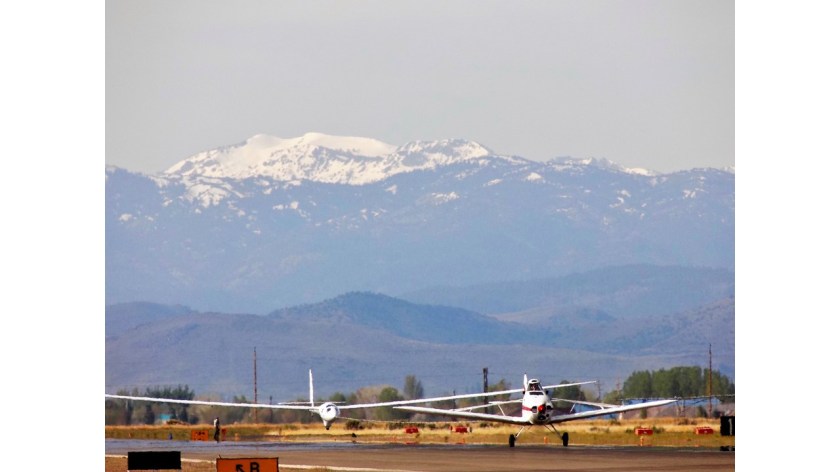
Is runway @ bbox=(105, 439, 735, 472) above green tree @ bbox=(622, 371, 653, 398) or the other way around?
above

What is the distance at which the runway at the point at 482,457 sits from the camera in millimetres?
40531

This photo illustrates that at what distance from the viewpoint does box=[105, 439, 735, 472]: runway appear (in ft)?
133

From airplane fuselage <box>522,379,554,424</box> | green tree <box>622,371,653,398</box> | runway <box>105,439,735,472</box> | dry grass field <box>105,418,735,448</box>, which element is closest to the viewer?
runway <box>105,439,735,472</box>

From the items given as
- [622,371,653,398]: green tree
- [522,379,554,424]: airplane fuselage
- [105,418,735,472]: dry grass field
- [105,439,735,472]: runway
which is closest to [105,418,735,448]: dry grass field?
[105,418,735,472]: dry grass field

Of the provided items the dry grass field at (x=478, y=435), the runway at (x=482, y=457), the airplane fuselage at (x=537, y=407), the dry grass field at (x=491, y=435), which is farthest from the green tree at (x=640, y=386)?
the runway at (x=482, y=457)

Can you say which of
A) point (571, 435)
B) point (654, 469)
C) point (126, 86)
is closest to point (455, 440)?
→ point (571, 435)

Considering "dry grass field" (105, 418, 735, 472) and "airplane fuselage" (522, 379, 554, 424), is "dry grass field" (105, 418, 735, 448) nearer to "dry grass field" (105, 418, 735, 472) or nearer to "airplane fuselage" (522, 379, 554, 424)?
"dry grass field" (105, 418, 735, 472)

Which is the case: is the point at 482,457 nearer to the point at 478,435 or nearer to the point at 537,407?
the point at 537,407

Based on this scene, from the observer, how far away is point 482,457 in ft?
153

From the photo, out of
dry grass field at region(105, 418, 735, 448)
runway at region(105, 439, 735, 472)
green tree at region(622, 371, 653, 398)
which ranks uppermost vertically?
runway at region(105, 439, 735, 472)

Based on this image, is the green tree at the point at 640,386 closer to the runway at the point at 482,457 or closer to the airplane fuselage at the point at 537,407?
the airplane fuselage at the point at 537,407

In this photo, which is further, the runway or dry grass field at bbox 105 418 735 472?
dry grass field at bbox 105 418 735 472

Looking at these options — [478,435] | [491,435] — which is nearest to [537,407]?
[491,435]

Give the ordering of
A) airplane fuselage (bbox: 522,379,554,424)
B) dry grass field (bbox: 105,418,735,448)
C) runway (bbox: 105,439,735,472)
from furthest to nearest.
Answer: dry grass field (bbox: 105,418,735,448)
airplane fuselage (bbox: 522,379,554,424)
runway (bbox: 105,439,735,472)
